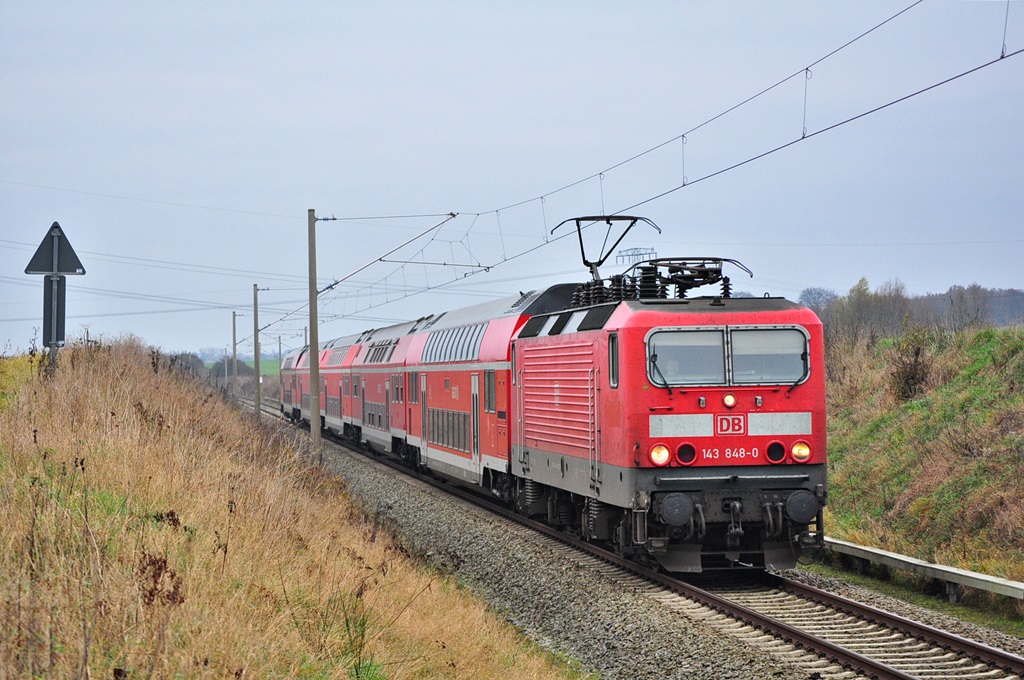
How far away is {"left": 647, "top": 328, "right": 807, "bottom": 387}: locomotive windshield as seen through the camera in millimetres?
11828

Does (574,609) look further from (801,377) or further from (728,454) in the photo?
(801,377)

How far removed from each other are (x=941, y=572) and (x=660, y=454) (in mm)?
3284

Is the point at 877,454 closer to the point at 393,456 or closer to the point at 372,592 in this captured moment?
the point at 372,592

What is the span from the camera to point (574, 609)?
1160cm

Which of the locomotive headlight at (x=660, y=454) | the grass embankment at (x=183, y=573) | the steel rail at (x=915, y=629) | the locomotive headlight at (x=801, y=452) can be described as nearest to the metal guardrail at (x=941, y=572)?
the steel rail at (x=915, y=629)

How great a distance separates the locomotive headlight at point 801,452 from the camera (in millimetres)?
11812

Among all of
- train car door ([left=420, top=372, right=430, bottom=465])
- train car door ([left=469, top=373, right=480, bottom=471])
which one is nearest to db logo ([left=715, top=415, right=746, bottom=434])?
train car door ([left=469, top=373, right=480, bottom=471])

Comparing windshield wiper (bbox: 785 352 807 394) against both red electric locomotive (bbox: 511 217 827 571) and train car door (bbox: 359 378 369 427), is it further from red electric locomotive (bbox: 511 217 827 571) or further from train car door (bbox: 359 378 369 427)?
train car door (bbox: 359 378 369 427)

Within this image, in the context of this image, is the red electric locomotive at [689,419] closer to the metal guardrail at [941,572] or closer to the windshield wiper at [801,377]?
the windshield wiper at [801,377]

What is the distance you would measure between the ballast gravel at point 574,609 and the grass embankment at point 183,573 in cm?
65

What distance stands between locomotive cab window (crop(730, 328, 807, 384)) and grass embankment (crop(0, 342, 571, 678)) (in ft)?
12.8

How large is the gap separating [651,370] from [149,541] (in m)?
6.05

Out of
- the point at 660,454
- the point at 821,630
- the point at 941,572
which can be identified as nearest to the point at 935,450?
the point at 941,572

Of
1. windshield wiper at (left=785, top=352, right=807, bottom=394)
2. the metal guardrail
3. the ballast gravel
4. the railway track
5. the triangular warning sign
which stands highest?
the triangular warning sign
